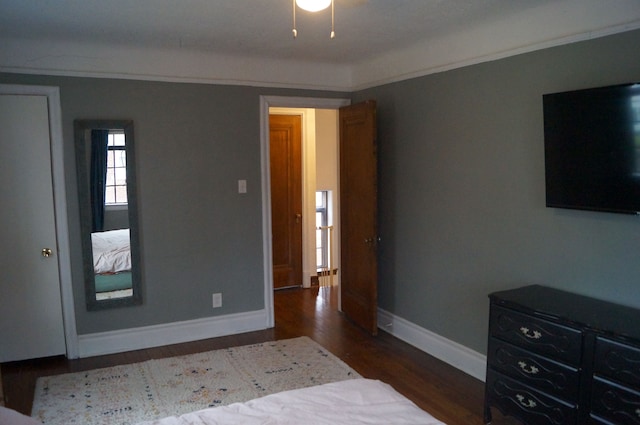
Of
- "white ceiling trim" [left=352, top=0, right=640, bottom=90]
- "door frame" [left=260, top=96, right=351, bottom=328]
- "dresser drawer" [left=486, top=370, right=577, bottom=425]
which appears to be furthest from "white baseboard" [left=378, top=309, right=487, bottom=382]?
"white ceiling trim" [left=352, top=0, right=640, bottom=90]

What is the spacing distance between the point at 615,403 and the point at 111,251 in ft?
11.9

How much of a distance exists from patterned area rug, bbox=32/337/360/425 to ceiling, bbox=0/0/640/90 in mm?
2340

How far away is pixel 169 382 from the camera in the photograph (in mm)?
3512

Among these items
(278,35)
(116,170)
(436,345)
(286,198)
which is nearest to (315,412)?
(436,345)

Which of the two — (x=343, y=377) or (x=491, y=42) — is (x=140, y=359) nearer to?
(x=343, y=377)

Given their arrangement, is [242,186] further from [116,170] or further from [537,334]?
[537,334]

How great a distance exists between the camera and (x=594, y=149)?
8.59ft

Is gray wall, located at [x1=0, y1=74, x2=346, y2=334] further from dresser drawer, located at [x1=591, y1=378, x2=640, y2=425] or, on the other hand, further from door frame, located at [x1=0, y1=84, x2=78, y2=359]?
dresser drawer, located at [x1=591, y1=378, x2=640, y2=425]

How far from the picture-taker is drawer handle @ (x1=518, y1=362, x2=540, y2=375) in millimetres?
2625

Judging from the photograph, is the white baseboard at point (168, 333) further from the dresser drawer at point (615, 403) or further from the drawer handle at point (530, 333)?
the dresser drawer at point (615, 403)

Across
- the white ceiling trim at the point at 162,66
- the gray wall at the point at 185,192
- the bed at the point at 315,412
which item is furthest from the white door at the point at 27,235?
the bed at the point at 315,412

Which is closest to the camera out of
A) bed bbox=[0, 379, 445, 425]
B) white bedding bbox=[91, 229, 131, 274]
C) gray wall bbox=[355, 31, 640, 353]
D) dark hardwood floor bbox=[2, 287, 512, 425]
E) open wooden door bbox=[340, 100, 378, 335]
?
bed bbox=[0, 379, 445, 425]

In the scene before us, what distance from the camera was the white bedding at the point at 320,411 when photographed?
1742 mm

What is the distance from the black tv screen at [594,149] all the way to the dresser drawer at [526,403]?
104 centimetres
